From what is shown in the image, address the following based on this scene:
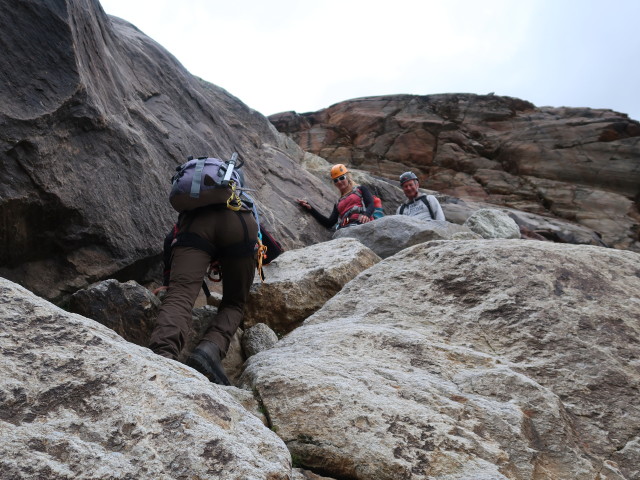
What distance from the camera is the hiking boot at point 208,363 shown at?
19.6 ft

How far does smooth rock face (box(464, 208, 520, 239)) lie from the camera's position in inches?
632

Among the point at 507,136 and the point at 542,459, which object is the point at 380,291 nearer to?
the point at 542,459

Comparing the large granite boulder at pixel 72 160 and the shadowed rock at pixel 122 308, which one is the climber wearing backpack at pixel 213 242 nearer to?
the shadowed rock at pixel 122 308

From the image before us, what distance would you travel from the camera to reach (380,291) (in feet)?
24.9

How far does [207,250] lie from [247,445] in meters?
3.31

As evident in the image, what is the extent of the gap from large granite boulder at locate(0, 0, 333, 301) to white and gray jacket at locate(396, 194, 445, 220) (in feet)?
19.4

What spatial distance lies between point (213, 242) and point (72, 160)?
264 cm

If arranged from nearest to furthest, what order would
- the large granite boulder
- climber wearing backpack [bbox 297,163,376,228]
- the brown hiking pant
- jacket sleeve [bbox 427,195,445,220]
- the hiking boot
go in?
the hiking boot → the brown hiking pant → the large granite boulder → climber wearing backpack [bbox 297,163,376,228] → jacket sleeve [bbox 427,195,445,220]

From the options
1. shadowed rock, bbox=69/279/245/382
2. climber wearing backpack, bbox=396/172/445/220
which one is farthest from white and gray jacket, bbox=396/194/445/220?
shadowed rock, bbox=69/279/245/382

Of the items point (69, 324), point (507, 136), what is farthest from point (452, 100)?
point (69, 324)

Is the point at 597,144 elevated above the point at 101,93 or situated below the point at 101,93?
above

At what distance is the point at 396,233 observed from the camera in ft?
38.2

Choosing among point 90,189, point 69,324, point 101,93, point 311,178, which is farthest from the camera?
point 311,178

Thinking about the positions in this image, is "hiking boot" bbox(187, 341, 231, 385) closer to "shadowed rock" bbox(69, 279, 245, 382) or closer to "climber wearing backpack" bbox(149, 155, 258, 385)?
"climber wearing backpack" bbox(149, 155, 258, 385)
